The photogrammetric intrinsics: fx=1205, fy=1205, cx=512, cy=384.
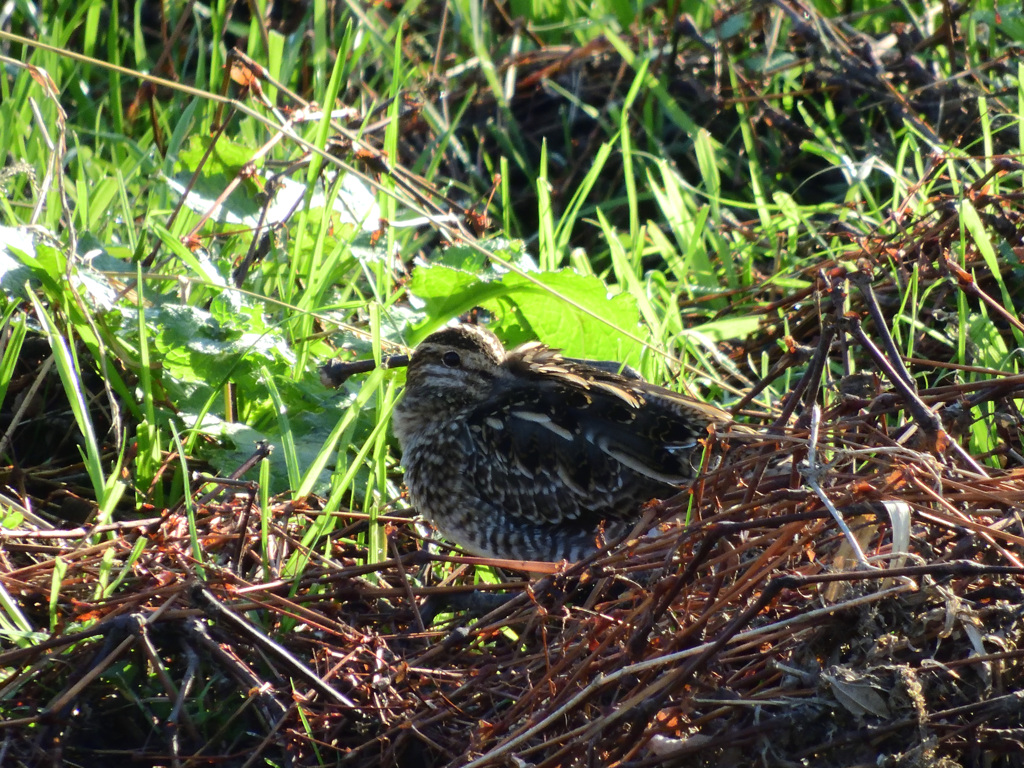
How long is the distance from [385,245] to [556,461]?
1.54 meters

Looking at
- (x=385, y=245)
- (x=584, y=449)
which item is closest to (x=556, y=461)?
Answer: (x=584, y=449)

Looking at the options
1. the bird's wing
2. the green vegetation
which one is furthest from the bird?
the green vegetation

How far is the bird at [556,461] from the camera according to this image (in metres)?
3.84

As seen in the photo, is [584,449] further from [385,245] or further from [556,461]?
[385,245]

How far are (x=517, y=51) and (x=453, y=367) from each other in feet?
10.3

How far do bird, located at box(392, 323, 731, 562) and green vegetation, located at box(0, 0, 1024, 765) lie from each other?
0.68 feet

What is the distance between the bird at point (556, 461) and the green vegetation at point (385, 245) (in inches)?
8.1

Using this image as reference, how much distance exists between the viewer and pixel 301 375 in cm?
426

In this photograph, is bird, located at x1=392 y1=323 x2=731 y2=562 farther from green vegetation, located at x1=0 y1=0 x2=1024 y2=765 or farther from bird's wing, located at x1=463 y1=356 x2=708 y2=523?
green vegetation, located at x1=0 y1=0 x2=1024 y2=765

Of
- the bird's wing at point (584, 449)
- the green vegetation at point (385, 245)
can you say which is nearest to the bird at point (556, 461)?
the bird's wing at point (584, 449)

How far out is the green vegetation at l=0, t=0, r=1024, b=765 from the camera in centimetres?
375

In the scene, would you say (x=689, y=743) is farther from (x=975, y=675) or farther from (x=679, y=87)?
(x=679, y=87)

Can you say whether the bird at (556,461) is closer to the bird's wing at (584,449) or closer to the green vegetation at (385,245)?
the bird's wing at (584,449)

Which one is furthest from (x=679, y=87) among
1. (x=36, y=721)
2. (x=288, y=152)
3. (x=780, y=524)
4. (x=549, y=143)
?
(x=36, y=721)
